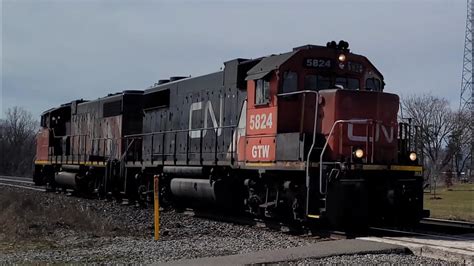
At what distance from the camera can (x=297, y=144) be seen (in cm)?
1136

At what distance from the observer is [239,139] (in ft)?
44.0

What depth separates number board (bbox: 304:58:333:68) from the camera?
12.2 metres

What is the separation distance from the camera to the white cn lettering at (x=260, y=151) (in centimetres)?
1223

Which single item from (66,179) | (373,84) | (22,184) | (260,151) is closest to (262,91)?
(260,151)

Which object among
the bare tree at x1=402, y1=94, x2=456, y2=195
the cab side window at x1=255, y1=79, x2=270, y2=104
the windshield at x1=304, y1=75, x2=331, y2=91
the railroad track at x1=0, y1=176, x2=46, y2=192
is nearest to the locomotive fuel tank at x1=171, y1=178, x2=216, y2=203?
the cab side window at x1=255, y1=79, x2=270, y2=104

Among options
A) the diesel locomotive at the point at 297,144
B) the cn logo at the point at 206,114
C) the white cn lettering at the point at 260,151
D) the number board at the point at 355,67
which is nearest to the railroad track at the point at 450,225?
the diesel locomotive at the point at 297,144

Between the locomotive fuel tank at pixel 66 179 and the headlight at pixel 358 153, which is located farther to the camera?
the locomotive fuel tank at pixel 66 179

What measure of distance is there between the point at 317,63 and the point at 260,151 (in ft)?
7.30

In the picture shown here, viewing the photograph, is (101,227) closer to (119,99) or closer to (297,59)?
(297,59)

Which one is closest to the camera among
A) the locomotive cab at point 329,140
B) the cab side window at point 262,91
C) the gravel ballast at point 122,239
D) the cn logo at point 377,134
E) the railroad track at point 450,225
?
the gravel ballast at point 122,239

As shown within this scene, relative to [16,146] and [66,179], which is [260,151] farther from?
[16,146]

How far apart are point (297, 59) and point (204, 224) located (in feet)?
13.7

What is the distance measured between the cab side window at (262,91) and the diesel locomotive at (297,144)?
0.07 feet

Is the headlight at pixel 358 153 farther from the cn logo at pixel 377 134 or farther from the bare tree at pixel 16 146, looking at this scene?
the bare tree at pixel 16 146
